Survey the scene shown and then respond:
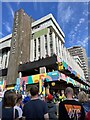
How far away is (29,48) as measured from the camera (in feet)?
156

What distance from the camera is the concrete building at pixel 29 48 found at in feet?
114

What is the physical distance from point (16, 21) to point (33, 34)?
11238 millimetres

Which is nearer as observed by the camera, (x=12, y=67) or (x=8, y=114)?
(x=8, y=114)

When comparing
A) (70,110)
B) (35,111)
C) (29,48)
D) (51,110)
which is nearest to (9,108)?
(35,111)

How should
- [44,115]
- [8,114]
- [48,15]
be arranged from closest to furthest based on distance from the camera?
[8,114] → [44,115] → [48,15]

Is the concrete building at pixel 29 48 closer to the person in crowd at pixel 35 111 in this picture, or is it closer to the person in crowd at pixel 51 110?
the person in crowd at pixel 51 110

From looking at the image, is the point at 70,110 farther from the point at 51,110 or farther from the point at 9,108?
the point at 51,110

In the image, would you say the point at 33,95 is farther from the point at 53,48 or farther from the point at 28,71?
the point at 53,48

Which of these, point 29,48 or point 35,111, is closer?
point 35,111

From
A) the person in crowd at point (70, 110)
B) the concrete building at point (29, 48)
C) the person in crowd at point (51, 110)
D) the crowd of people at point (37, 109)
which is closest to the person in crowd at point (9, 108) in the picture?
the crowd of people at point (37, 109)

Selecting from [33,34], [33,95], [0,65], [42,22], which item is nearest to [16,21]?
[33,34]

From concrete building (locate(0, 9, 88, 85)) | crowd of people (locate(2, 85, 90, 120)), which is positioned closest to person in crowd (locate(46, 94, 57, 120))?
crowd of people (locate(2, 85, 90, 120))

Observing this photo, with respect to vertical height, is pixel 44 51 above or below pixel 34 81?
above

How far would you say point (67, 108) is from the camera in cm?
302
